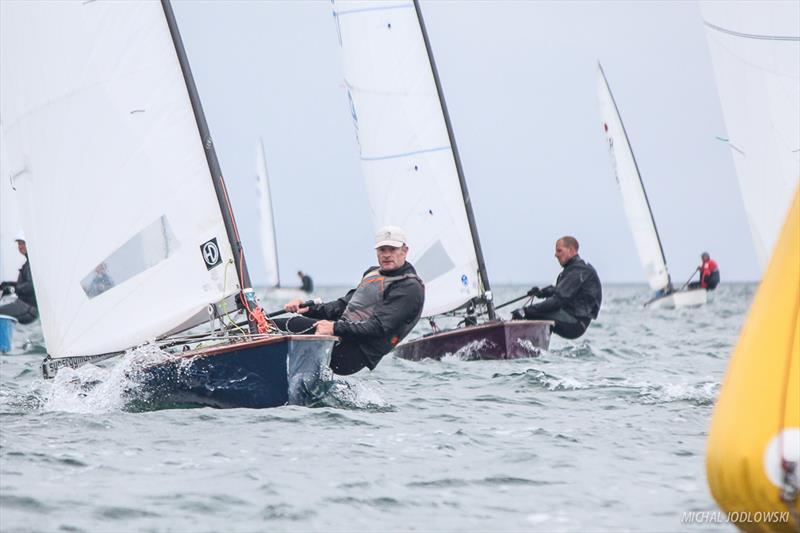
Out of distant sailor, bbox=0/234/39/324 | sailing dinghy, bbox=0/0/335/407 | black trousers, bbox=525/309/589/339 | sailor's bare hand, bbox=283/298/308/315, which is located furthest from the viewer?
distant sailor, bbox=0/234/39/324

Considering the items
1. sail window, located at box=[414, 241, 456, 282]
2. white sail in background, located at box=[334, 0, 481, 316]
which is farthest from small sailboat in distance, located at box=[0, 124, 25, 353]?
sail window, located at box=[414, 241, 456, 282]

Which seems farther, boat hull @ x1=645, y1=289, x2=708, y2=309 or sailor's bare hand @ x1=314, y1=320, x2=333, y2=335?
boat hull @ x1=645, y1=289, x2=708, y2=309

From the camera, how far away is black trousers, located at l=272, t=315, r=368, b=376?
712 centimetres

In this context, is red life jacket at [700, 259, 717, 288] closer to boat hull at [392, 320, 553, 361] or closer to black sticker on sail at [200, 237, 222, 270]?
boat hull at [392, 320, 553, 361]

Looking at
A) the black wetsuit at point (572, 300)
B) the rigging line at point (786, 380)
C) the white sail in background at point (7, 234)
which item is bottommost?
the rigging line at point (786, 380)

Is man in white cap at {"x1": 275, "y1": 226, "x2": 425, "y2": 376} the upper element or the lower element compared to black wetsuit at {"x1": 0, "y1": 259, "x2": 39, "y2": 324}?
lower

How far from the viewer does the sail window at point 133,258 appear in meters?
7.05

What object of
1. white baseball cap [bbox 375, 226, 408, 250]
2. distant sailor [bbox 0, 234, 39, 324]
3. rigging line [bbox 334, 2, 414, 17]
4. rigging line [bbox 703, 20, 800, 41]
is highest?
rigging line [bbox 334, 2, 414, 17]

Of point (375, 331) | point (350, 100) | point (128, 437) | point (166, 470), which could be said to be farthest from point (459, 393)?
point (350, 100)

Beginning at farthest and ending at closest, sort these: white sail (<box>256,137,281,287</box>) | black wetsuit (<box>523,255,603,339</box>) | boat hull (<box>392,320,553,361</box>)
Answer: white sail (<box>256,137,281,287</box>)
black wetsuit (<box>523,255,603,339</box>)
boat hull (<box>392,320,553,361</box>)

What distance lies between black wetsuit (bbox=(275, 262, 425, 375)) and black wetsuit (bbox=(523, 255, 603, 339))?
3.91 metres

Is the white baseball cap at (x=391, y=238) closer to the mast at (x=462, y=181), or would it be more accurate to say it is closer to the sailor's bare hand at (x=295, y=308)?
the sailor's bare hand at (x=295, y=308)

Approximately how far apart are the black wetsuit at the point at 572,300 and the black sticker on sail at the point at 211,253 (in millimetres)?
4470

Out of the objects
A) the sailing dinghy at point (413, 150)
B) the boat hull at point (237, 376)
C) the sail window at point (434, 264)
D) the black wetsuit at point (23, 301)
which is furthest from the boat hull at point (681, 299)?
the boat hull at point (237, 376)
